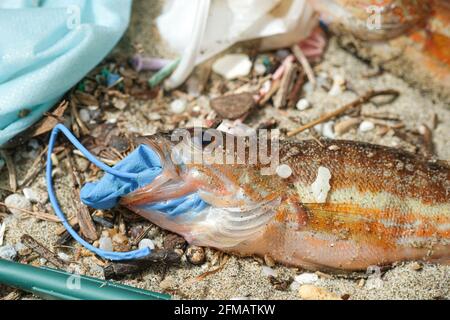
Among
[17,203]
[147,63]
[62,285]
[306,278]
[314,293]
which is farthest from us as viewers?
[147,63]

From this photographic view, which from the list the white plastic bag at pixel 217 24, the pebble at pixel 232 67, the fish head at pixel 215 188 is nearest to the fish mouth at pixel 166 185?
the fish head at pixel 215 188

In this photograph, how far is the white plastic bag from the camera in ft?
10.6

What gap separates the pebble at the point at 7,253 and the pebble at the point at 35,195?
0.28 m

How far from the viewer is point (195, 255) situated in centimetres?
258

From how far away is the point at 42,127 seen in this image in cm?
295

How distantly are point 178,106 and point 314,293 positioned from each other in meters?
1.33

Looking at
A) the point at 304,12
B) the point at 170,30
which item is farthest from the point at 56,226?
the point at 304,12

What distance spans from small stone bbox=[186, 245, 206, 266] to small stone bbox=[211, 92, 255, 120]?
0.84 meters

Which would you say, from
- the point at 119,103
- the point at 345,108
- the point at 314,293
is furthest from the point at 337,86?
the point at 314,293

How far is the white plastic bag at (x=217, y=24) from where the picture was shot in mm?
3238

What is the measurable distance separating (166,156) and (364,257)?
3.09ft

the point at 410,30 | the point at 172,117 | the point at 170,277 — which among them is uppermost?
the point at 410,30

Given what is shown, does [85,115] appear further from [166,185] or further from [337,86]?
[337,86]

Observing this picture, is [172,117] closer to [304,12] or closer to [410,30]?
[304,12]
